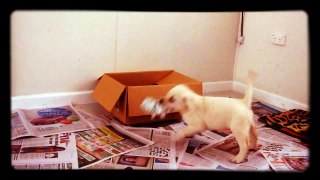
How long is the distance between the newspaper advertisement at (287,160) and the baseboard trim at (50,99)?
84cm

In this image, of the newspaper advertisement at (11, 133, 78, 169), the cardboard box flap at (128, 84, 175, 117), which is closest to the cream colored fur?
the cardboard box flap at (128, 84, 175, 117)

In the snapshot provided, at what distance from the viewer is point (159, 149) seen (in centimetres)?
111

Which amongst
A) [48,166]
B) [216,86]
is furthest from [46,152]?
[216,86]

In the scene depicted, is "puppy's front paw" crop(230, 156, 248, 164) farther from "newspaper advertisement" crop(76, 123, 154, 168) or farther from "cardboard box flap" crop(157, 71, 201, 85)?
"cardboard box flap" crop(157, 71, 201, 85)

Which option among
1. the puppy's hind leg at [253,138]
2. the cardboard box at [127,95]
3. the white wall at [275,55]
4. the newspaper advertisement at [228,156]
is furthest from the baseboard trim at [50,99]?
the white wall at [275,55]

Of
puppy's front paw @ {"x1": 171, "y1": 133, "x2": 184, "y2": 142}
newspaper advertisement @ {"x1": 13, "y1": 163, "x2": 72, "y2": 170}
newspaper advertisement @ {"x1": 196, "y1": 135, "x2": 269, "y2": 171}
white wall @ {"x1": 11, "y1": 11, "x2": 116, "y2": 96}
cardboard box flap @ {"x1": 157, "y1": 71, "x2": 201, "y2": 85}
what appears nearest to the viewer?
newspaper advertisement @ {"x1": 13, "y1": 163, "x2": 72, "y2": 170}

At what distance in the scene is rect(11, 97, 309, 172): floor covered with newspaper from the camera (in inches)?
39.4

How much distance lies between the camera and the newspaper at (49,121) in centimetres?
119

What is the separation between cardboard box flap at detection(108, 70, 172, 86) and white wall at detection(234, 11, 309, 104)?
0.50 metres

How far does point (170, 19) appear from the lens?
1664 mm

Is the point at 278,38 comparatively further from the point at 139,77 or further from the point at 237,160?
the point at 237,160

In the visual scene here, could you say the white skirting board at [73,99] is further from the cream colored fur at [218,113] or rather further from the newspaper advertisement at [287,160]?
the cream colored fur at [218,113]
